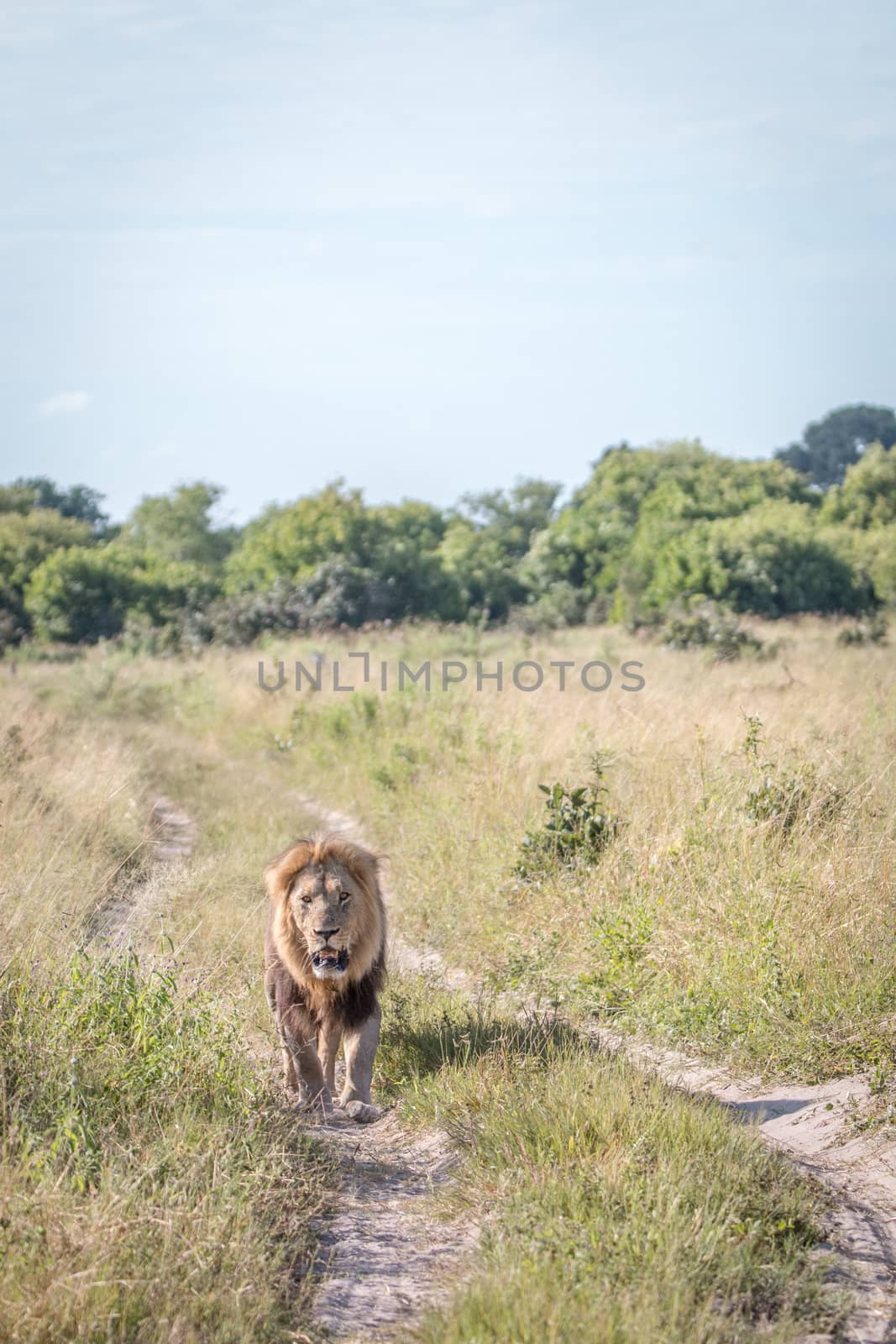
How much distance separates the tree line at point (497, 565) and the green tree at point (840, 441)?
38.4m

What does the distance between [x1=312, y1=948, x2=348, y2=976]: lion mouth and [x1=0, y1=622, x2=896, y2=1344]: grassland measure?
17.7 inches

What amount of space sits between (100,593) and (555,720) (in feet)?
77.5

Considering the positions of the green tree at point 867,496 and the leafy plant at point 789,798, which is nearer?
the leafy plant at point 789,798

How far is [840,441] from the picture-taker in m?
87.2

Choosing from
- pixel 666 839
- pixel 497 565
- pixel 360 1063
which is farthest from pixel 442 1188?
pixel 497 565

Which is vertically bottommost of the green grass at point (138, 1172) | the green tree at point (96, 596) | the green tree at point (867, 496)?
the green tree at point (96, 596)

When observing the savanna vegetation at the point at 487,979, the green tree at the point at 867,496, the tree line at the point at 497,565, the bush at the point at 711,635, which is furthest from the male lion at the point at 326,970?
the green tree at the point at 867,496

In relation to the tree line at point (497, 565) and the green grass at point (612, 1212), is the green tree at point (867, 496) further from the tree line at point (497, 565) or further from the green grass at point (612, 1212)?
the green grass at point (612, 1212)

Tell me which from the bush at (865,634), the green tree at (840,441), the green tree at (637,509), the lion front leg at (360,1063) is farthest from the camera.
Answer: the green tree at (840,441)

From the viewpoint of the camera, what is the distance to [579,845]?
8.05 metres

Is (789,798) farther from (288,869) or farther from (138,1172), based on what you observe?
A: (138,1172)

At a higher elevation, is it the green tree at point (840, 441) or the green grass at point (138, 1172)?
the green tree at point (840, 441)

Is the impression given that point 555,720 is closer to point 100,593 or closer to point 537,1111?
point 537,1111

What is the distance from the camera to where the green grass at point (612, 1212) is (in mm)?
3189
